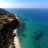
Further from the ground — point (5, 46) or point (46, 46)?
point (5, 46)

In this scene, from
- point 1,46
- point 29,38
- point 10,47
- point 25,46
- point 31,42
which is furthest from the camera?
point 29,38

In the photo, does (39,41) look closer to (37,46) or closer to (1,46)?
(37,46)

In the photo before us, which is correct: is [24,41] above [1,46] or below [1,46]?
below

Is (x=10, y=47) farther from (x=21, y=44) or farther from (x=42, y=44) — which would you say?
(x=42, y=44)

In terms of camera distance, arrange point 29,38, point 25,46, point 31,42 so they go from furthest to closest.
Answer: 1. point 29,38
2. point 31,42
3. point 25,46

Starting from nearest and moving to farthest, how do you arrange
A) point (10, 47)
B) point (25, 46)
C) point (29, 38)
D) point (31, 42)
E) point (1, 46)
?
point (1, 46)
point (10, 47)
point (25, 46)
point (31, 42)
point (29, 38)

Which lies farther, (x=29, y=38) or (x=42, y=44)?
(x=29, y=38)

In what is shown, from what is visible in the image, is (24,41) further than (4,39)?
Yes

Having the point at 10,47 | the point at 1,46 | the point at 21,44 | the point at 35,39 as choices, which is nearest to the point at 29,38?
the point at 35,39

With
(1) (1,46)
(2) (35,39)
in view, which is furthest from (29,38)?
(1) (1,46)
